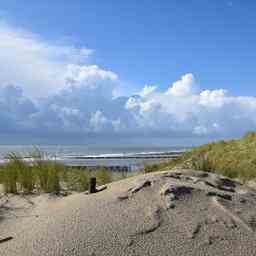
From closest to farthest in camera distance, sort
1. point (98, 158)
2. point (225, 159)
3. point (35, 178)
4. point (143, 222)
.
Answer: point (143, 222) → point (35, 178) → point (225, 159) → point (98, 158)

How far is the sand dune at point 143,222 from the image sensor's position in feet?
12.6

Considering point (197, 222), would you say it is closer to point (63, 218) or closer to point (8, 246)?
point (63, 218)

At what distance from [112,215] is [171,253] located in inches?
31.9

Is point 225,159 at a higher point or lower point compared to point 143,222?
higher

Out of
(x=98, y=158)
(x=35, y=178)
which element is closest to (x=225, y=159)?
(x=35, y=178)

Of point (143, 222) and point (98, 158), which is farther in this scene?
point (98, 158)

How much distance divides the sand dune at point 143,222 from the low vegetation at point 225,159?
10.8ft

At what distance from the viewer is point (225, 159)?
12.5 metres

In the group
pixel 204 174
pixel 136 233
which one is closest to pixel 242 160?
pixel 204 174

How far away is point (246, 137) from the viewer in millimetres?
16344

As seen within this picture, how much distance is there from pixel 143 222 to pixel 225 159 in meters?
8.72

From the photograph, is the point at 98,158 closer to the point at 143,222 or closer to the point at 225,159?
the point at 225,159

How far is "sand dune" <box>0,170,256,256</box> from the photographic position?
384 centimetres

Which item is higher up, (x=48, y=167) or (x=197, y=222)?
(x=48, y=167)
